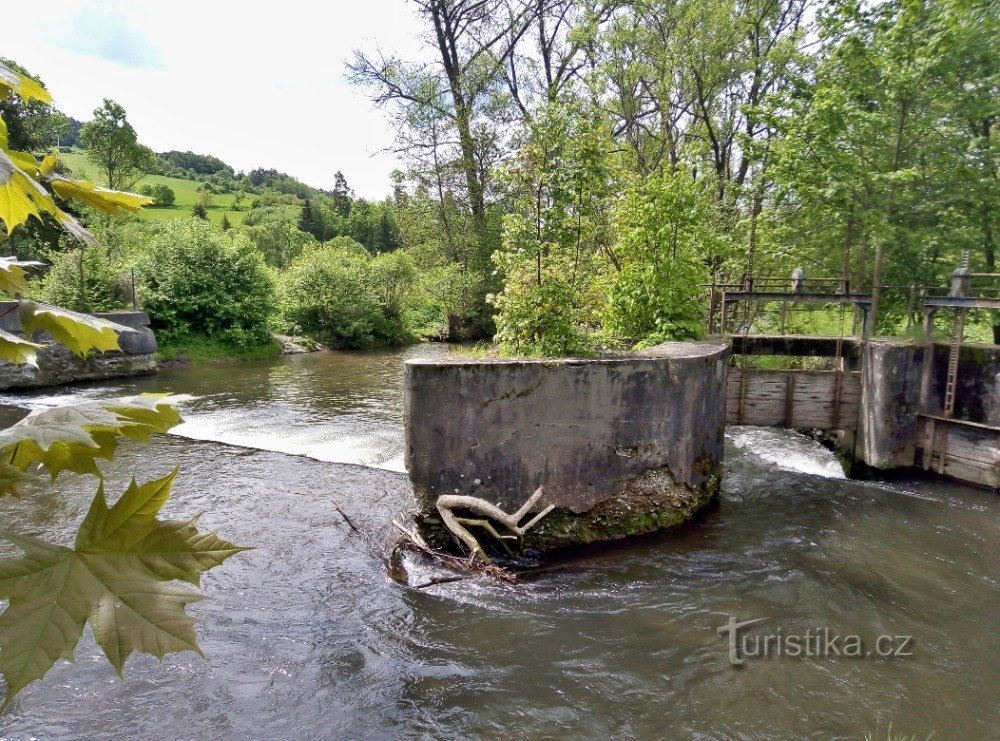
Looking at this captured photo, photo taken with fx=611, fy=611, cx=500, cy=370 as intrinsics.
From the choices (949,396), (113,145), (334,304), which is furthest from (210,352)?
(949,396)

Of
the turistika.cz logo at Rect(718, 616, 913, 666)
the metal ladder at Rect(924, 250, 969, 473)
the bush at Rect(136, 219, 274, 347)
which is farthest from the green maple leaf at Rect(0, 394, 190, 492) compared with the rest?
the bush at Rect(136, 219, 274, 347)

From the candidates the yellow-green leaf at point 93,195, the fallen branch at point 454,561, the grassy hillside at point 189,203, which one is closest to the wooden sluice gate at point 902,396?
the fallen branch at point 454,561

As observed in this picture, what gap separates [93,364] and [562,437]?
15300mm

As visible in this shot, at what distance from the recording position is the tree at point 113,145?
2106cm

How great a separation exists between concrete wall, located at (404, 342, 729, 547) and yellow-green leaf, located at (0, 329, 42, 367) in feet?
19.5

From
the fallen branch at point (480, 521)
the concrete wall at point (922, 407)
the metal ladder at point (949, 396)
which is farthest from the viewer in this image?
the metal ladder at point (949, 396)

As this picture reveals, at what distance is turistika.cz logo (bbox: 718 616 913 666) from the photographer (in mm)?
5613

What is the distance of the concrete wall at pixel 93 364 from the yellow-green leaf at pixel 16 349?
627 inches

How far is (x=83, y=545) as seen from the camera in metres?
0.90

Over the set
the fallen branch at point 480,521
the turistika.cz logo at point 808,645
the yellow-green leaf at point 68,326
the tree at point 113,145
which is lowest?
the turistika.cz logo at point 808,645

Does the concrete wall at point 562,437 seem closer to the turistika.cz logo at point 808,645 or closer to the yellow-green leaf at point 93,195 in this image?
the turistika.cz logo at point 808,645

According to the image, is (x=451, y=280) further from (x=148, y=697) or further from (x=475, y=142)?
(x=148, y=697)

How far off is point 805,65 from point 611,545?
14.6 metres

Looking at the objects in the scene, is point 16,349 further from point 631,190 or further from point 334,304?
point 334,304
